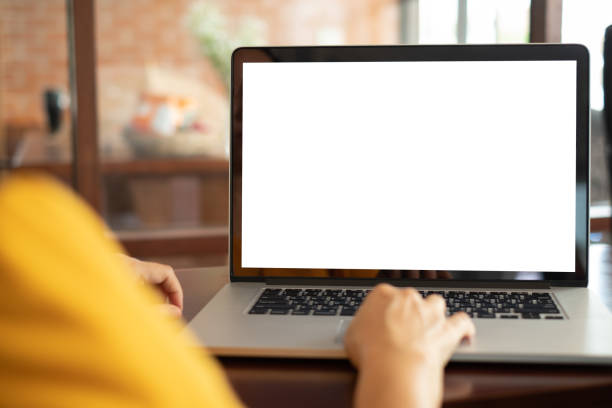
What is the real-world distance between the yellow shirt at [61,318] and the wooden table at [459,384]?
32 cm

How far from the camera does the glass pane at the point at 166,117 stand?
256 cm

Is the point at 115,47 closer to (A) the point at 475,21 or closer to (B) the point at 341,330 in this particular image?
(A) the point at 475,21

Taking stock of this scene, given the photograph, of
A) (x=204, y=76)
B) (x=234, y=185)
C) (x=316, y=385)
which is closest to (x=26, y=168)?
(x=204, y=76)

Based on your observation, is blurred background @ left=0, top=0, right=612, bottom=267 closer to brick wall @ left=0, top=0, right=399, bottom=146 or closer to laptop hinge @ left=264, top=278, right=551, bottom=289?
brick wall @ left=0, top=0, right=399, bottom=146

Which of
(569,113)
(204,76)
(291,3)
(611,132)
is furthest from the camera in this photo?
(291,3)

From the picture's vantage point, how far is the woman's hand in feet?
2.55

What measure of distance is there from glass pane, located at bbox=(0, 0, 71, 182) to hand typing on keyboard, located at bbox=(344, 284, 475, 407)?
213 centimetres

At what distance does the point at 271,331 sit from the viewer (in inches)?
26.2

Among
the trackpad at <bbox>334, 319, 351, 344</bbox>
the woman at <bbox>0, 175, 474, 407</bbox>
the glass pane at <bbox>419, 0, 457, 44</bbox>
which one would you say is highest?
the glass pane at <bbox>419, 0, 457, 44</bbox>

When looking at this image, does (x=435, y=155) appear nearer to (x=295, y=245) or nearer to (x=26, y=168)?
(x=295, y=245)

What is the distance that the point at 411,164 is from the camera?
869 millimetres

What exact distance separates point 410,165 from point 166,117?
6.74ft

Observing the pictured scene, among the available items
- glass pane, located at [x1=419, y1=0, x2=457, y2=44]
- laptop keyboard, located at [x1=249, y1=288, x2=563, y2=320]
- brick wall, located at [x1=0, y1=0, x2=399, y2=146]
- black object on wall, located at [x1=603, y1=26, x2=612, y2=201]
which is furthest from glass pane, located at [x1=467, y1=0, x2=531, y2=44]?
laptop keyboard, located at [x1=249, y1=288, x2=563, y2=320]

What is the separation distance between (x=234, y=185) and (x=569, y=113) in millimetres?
443
